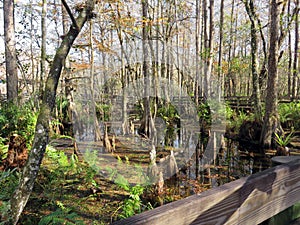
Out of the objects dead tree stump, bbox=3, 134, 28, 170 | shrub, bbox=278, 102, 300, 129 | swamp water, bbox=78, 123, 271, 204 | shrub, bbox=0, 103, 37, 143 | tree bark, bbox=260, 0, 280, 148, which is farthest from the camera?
shrub, bbox=278, 102, 300, 129

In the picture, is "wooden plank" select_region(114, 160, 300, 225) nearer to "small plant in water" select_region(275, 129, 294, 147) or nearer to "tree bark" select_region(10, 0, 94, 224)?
"tree bark" select_region(10, 0, 94, 224)

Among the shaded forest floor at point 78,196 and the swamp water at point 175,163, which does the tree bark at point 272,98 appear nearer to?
the swamp water at point 175,163

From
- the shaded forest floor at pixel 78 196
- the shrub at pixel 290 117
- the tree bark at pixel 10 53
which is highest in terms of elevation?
the tree bark at pixel 10 53

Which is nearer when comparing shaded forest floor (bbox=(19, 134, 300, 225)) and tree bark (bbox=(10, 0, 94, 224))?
tree bark (bbox=(10, 0, 94, 224))

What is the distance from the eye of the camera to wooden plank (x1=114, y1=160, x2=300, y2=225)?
31.5 inches

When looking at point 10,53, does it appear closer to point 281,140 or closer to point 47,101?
point 47,101

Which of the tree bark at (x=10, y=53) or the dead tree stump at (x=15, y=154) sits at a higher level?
the tree bark at (x=10, y=53)

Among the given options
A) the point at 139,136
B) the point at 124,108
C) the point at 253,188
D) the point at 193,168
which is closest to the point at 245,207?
the point at 253,188

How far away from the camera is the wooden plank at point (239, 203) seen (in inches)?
31.5

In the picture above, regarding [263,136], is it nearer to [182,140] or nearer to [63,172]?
[182,140]

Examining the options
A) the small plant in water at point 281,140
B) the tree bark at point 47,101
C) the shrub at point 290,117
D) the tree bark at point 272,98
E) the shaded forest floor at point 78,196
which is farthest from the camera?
the shrub at point 290,117

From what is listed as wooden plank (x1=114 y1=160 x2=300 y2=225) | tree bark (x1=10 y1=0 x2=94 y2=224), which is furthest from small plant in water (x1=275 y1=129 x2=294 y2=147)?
tree bark (x1=10 y1=0 x2=94 y2=224)

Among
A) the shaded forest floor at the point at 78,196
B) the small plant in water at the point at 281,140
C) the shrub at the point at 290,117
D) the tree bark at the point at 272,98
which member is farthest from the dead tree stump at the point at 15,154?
the shrub at the point at 290,117

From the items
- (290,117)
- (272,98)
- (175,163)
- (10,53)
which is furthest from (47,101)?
(290,117)
